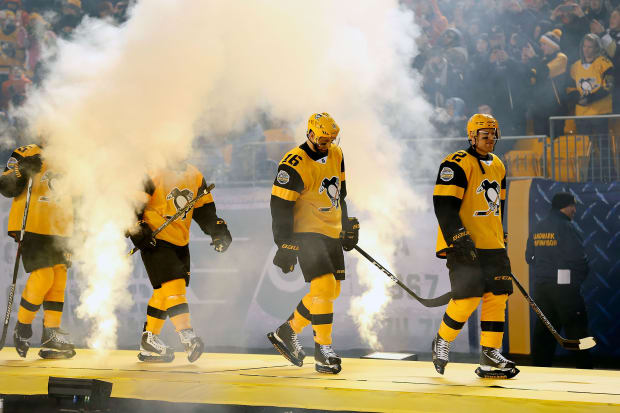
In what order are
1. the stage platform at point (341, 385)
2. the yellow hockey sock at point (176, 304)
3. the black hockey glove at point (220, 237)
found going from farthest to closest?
the black hockey glove at point (220, 237) → the yellow hockey sock at point (176, 304) → the stage platform at point (341, 385)

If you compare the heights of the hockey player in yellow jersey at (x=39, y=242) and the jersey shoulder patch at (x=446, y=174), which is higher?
the jersey shoulder patch at (x=446, y=174)

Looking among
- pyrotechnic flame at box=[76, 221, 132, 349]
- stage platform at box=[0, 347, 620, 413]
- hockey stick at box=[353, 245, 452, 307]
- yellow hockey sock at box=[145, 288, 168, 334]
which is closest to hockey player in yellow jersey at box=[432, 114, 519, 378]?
stage platform at box=[0, 347, 620, 413]

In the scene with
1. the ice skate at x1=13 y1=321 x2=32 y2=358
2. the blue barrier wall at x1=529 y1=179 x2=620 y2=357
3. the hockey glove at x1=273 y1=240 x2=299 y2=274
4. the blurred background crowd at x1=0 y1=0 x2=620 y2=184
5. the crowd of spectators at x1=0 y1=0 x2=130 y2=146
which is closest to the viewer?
the hockey glove at x1=273 y1=240 x2=299 y2=274

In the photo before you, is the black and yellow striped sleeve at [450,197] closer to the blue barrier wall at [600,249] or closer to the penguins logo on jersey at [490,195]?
the penguins logo on jersey at [490,195]

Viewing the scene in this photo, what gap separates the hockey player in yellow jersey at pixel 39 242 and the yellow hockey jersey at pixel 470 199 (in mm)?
3375

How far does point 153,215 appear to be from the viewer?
253 inches

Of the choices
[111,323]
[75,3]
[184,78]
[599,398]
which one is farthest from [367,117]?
[75,3]

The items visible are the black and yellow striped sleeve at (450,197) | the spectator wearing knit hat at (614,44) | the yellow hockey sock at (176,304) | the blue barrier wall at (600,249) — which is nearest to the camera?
the black and yellow striped sleeve at (450,197)

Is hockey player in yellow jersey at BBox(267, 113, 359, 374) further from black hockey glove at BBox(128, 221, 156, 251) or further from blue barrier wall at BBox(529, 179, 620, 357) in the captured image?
blue barrier wall at BBox(529, 179, 620, 357)

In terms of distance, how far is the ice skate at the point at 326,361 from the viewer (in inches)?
222

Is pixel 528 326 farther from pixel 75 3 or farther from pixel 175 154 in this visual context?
pixel 75 3

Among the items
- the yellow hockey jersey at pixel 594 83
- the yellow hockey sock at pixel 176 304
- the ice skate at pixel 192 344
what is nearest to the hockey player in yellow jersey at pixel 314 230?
the ice skate at pixel 192 344

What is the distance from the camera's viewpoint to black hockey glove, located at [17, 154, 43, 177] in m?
6.73

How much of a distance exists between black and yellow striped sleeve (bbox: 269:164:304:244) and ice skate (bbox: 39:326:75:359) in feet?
7.60
